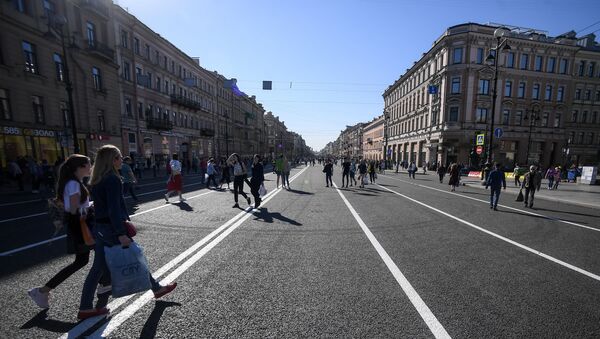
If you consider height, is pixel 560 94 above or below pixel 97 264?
above

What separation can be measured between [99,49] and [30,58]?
5.22 metres

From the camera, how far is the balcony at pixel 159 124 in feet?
91.6

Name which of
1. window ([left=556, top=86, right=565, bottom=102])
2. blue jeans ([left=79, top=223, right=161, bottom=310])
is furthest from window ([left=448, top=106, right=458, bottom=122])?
blue jeans ([left=79, top=223, right=161, bottom=310])

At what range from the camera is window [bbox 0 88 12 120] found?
1562cm

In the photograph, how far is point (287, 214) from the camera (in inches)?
311

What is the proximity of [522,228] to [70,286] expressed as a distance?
9878 mm

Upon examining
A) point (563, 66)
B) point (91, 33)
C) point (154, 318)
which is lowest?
point (154, 318)

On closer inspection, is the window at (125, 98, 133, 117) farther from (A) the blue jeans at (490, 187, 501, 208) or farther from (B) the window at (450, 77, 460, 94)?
(B) the window at (450, 77, 460, 94)

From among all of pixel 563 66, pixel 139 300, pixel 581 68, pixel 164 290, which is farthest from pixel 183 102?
pixel 581 68

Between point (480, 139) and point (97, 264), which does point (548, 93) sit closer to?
point (480, 139)

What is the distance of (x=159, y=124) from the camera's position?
1133 inches

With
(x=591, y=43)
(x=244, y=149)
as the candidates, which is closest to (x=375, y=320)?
(x=244, y=149)

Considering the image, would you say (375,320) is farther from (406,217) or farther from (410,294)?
(406,217)

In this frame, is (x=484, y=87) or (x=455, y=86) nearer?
(x=484, y=87)
